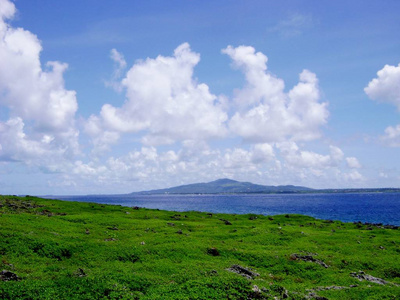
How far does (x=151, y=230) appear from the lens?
4525 cm

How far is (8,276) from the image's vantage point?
853 inches

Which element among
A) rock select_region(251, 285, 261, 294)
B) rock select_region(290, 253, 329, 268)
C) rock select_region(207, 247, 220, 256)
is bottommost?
rock select_region(290, 253, 329, 268)

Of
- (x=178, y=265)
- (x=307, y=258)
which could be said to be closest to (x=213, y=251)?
(x=178, y=265)

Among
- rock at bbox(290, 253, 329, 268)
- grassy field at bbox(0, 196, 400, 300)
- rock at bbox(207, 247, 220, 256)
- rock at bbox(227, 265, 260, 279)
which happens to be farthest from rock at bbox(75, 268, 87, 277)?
rock at bbox(290, 253, 329, 268)

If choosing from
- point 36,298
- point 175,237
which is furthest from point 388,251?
point 36,298

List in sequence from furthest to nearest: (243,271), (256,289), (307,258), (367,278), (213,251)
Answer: (307,258), (213,251), (367,278), (243,271), (256,289)

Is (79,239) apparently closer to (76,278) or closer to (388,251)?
(76,278)

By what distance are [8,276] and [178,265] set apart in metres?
13.9

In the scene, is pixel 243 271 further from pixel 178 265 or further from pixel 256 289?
pixel 178 265

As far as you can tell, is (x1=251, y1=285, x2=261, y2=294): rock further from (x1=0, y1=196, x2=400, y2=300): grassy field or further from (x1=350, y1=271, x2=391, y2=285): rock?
(x1=350, y1=271, x2=391, y2=285): rock

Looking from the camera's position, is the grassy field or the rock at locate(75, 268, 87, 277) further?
the rock at locate(75, 268, 87, 277)

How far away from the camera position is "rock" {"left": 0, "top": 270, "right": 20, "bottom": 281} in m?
21.4

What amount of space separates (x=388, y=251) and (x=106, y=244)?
37.0 meters

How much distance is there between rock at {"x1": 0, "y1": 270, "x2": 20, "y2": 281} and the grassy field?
0.21 ft
